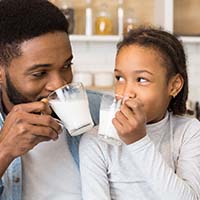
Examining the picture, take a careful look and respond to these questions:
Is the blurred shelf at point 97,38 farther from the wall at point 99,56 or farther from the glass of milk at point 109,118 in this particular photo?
the glass of milk at point 109,118

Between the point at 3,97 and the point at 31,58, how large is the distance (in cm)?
22

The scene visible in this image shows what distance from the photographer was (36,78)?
1.31 metres

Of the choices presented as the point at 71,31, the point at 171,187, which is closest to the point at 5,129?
the point at 171,187

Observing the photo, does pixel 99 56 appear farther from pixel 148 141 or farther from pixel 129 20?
pixel 148 141

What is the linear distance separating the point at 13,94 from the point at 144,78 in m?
0.42

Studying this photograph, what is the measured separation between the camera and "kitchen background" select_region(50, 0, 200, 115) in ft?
8.88

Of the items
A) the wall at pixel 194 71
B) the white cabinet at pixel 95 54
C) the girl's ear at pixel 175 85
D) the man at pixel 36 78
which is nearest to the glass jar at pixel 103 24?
the white cabinet at pixel 95 54

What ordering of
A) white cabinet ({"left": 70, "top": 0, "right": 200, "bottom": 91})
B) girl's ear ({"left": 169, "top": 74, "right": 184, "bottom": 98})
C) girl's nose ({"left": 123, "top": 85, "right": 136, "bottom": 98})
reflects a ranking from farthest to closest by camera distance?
white cabinet ({"left": 70, "top": 0, "right": 200, "bottom": 91}) < girl's ear ({"left": 169, "top": 74, "right": 184, "bottom": 98}) < girl's nose ({"left": 123, "top": 85, "right": 136, "bottom": 98})

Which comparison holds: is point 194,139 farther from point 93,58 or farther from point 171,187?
point 93,58

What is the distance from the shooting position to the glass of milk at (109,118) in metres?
1.16

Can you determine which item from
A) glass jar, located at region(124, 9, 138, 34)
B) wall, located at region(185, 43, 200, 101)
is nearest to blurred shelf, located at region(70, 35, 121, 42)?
glass jar, located at region(124, 9, 138, 34)

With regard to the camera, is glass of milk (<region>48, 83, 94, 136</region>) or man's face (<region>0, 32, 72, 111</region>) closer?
glass of milk (<region>48, 83, 94, 136</region>)

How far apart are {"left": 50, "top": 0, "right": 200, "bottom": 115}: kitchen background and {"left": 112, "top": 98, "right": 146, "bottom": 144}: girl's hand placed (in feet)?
5.13

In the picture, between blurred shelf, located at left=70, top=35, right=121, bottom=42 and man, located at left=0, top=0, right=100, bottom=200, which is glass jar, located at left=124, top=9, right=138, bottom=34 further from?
man, located at left=0, top=0, right=100, bottom=200
